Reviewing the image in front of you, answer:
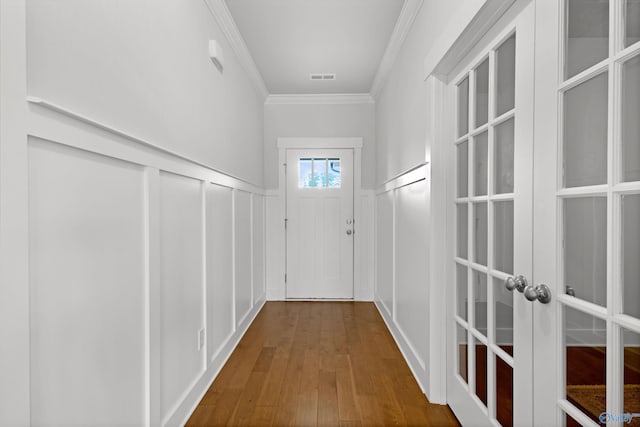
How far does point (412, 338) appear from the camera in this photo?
2.57m

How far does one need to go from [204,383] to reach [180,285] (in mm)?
715

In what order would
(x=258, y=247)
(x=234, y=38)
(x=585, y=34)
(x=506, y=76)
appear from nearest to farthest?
(x=585, y=34), (x=506, y=76), (x=234, y=38), (x=258, y=247)

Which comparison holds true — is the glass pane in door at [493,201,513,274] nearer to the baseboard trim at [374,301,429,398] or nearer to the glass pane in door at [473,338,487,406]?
the glass pane in door at [473,338,487,406]

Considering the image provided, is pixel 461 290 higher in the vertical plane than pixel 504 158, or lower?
lower

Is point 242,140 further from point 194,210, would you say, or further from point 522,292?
point 522,292

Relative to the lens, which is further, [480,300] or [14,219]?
[480,300]

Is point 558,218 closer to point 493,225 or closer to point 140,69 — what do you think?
point 493,225

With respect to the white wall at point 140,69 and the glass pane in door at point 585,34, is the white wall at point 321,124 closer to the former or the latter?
the white wall at point 140,69

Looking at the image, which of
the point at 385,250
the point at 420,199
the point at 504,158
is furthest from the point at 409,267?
the point at 504,158

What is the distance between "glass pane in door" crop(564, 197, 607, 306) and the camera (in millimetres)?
951

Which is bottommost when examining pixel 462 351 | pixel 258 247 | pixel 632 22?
pixel 462 351

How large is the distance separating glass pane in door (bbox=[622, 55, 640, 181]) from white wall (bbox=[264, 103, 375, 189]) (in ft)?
12.0

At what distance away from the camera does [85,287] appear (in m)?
1.11

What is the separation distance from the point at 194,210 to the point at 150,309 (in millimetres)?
674
